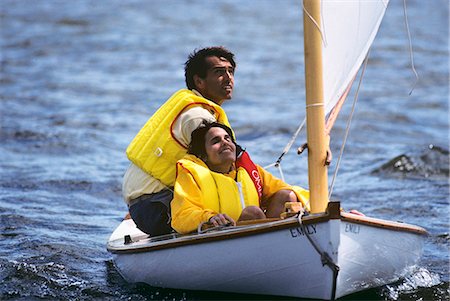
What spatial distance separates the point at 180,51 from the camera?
17.2m

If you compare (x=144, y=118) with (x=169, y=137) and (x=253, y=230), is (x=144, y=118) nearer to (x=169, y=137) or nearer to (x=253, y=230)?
(x=169, y=137)

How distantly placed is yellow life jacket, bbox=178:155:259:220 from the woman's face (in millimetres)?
70

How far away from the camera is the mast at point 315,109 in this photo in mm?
4508

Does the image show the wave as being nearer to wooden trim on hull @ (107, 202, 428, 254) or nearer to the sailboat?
wooden trim on hull @ (107, 202, 428, 254)

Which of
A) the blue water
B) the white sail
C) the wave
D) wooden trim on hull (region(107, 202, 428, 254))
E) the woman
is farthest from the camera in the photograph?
the wave

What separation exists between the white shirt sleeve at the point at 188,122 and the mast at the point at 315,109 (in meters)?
0.79

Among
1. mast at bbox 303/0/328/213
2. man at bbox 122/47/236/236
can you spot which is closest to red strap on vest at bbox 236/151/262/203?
man at bbox 122/47/236/236

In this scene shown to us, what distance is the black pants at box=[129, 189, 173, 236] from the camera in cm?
527

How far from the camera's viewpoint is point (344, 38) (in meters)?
4.79

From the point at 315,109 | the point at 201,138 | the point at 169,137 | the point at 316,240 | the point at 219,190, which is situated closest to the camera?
the point at 316,240

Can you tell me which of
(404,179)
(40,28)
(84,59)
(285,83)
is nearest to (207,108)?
(404,179)

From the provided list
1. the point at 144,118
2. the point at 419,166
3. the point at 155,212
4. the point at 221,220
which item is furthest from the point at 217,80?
the point at 144,118

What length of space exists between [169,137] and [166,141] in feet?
0.09

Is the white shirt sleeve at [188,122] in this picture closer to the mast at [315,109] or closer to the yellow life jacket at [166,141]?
the yellow life jacket at [166,141]
